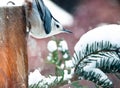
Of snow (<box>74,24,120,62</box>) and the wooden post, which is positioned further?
snow (<box>74,24,120,62</box>)

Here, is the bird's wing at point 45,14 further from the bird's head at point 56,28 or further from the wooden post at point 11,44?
the wooden post at point 11,44

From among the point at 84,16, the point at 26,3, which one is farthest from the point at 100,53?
the point at 26,3

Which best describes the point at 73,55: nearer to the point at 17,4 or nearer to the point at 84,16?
the point at 84,16

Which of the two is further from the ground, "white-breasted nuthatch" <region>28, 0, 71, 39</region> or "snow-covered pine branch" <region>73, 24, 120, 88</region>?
"white-breasted nuthatch" <region>28, 0, 71, 39</region>

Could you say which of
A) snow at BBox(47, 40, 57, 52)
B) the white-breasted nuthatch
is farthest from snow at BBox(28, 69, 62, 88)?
the white-breasted nuthatch

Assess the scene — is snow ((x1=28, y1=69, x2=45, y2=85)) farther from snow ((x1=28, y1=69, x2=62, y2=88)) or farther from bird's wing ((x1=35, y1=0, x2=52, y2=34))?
bird's wing ((x1=35, y1=0, x2=52, y2=34))

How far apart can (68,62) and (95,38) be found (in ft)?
1.01

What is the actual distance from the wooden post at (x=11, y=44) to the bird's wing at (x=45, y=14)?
1.59 feet

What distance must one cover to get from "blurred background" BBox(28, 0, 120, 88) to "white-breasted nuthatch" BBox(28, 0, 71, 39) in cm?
4

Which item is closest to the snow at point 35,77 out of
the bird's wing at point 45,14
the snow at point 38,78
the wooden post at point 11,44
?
the snow at point 38,78

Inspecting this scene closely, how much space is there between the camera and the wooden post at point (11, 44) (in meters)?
2.94

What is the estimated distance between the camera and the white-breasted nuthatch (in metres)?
3.46

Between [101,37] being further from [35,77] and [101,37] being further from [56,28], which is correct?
[35,77]

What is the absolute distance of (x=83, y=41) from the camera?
3.50m
